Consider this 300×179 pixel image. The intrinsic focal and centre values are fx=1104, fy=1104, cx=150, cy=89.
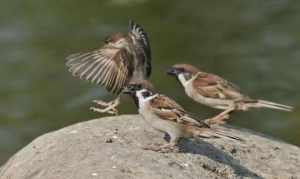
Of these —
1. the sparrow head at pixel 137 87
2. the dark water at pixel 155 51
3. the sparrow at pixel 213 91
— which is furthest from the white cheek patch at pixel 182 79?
the dark water at pixel 155 51

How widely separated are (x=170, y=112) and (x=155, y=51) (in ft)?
20.2

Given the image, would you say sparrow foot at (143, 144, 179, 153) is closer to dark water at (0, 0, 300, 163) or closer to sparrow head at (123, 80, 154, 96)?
sparrow head at (123, 80, 154, 96)

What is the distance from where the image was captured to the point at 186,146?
8.48 metres

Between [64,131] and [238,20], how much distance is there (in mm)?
6616

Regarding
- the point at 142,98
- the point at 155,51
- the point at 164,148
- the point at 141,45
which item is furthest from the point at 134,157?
the point at 155,51

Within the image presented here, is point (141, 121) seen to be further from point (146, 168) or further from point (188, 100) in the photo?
point (188, 100)

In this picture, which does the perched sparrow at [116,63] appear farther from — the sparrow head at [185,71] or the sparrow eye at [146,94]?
the sparrow eye at [146,94]

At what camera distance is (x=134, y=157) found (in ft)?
26.1

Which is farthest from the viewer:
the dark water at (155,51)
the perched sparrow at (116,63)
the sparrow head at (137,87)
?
the dark water at (155,51)

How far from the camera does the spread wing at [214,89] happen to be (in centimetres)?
957

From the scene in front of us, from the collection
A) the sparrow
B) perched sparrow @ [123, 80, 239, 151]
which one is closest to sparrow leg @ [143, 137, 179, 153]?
perched sparrow @ [123, 80, 239, 151]

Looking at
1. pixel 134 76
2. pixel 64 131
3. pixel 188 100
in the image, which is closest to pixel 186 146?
pixel 64 131

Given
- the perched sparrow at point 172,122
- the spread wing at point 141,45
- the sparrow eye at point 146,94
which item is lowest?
the perched sparrow at point 172,122

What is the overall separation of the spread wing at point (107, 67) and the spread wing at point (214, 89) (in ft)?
2.71
